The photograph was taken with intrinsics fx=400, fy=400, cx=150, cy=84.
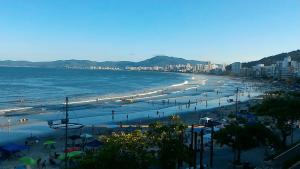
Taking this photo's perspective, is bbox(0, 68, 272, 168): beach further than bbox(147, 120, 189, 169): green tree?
Yes

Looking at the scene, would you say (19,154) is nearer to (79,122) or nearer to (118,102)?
(79,122)

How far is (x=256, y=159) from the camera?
26.9 metres

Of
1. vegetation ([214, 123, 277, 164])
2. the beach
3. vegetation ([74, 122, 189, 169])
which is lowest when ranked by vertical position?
the beach

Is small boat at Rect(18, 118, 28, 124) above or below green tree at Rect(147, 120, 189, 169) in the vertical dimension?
below

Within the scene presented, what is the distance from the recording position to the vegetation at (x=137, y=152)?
14148mm

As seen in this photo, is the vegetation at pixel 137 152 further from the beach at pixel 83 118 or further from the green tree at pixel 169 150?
the beach at pixel 83 118

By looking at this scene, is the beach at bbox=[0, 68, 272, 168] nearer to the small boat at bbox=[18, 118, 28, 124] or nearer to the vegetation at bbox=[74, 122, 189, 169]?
the small boat at bbox=[18, 118, 28, 124]

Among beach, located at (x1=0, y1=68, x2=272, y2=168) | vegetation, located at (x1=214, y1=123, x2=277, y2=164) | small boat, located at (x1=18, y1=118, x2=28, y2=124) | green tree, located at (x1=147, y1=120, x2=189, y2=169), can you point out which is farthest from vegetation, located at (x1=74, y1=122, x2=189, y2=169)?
small boat, located at (x1=18, y1=118, x2=28, y2=124)

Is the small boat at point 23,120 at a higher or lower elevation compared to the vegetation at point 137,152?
lower

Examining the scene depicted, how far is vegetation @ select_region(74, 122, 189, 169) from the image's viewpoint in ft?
46.4

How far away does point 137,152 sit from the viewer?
15602 mm

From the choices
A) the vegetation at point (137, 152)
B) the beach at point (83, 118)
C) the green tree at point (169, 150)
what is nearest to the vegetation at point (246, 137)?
the vegetation at point (137, 152)

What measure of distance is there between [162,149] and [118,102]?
52399 mm

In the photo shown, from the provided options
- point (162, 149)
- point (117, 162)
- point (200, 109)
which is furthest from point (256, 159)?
point (200, 109)
